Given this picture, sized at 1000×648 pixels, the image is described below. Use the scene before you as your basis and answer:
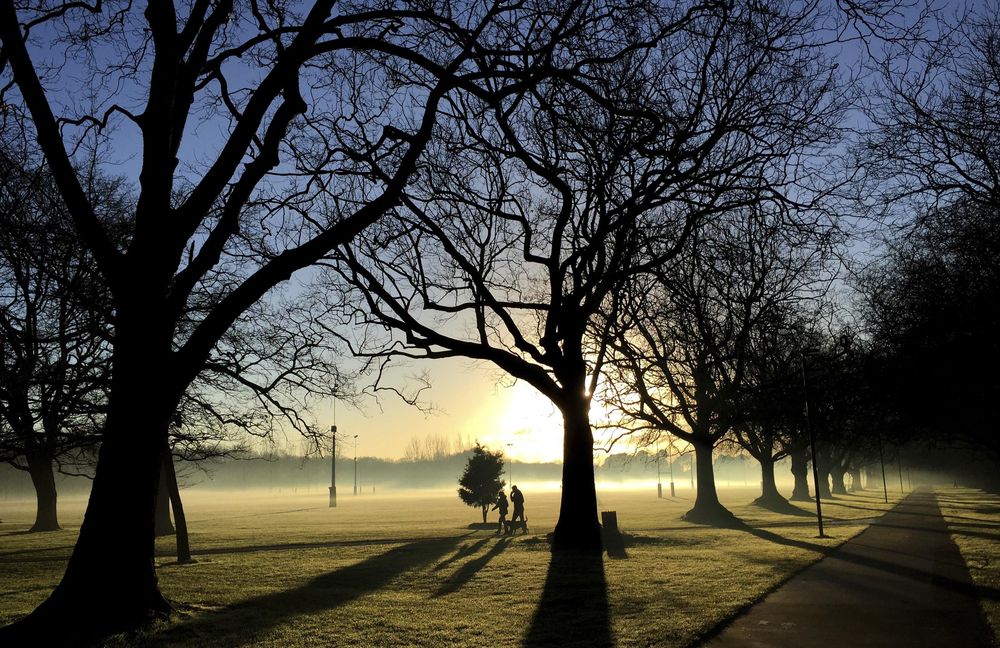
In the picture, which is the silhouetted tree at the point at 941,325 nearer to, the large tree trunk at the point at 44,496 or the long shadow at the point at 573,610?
the long shadow at the point at 573,610

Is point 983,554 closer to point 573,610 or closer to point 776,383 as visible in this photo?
point 573,610

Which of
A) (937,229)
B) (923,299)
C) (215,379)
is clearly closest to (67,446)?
(215,379)

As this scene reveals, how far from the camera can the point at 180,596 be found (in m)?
11.6

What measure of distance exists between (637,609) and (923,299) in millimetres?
20076

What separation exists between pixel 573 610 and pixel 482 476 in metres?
24.5

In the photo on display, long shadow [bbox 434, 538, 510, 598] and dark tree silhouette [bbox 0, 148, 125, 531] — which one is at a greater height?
dark tree silhouette [bbox 0, 148, 125, 531]

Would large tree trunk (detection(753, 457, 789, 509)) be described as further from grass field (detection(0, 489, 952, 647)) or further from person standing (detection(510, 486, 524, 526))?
grass field (detection(0, 489, 952, 647))

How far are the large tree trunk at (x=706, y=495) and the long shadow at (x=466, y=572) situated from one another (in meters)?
14.5

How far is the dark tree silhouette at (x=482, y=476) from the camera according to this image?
33.7 metres

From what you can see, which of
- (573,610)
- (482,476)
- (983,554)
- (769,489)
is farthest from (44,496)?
(769,489)

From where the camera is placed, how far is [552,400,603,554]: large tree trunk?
17.5 m

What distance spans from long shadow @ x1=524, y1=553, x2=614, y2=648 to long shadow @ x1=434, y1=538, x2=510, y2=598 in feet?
5.20

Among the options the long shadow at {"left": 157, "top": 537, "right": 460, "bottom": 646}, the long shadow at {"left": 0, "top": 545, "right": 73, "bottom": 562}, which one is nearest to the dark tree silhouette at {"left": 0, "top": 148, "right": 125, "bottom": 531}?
the long shadow at {"left": 0, "top": 545, "right": 73, "bottom": 562}

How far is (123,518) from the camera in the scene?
8.81 meters
